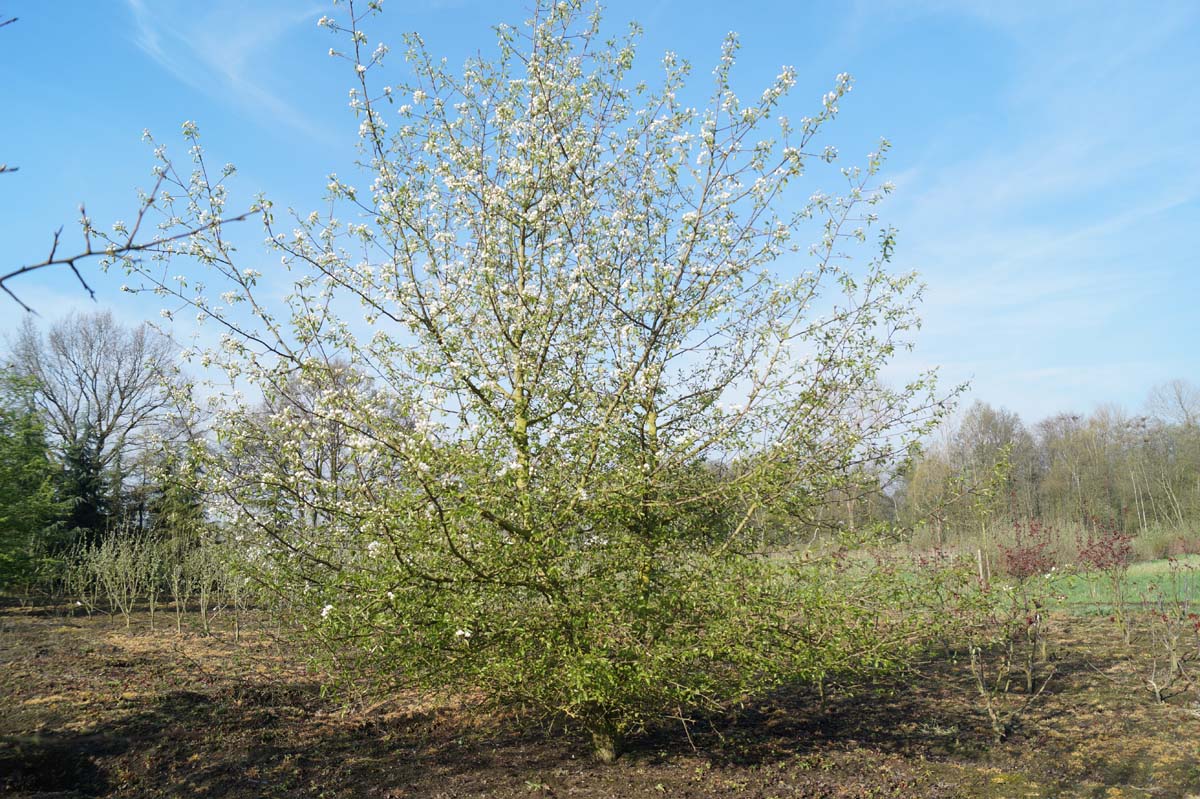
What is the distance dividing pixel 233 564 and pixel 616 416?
2.81 metres

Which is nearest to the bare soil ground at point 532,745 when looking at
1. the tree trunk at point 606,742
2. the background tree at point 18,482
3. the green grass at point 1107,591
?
the tree trunk at point 606,742

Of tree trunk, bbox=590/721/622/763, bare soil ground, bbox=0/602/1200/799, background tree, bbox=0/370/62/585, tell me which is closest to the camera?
bare soil ground, bbox=0/602/1200/799

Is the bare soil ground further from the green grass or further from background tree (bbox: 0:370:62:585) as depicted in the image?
the green grass

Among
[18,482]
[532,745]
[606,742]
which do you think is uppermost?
[18,482]

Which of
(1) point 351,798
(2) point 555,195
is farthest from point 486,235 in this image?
(1) point 351,798

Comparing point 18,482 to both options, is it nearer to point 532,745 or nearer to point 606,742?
point 532,745

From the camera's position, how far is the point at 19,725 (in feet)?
21.0

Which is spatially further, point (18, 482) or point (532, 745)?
point (18, 482)

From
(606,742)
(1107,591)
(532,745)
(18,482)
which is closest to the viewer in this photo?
(606,742)

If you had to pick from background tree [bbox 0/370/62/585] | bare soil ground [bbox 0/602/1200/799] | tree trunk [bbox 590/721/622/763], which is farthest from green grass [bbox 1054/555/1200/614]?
background tree [bbox 0/370/62/585]

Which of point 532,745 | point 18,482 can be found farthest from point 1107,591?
point 18,482

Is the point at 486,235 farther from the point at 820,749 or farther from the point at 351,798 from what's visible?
the point at 820,749

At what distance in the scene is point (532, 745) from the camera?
6289 millimetres

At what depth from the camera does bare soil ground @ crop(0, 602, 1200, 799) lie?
540 cm
